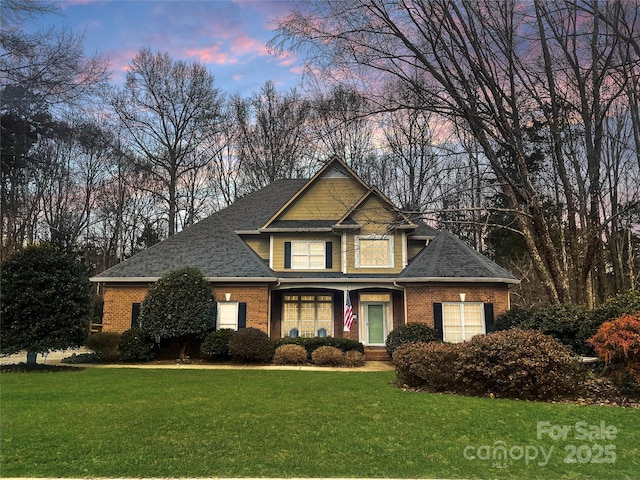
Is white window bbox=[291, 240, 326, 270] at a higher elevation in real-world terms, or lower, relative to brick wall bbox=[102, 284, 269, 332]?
higher

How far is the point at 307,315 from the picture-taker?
67.3ft

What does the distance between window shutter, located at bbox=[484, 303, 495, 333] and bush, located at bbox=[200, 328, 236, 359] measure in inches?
395

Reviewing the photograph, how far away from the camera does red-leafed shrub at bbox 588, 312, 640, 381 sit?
8.93 m

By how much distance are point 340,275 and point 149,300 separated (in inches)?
315

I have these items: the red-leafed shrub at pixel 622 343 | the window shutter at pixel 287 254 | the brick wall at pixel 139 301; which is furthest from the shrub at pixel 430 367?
the window shutter at pixel 287 254

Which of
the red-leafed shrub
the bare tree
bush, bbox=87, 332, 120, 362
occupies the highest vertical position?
the bare tree

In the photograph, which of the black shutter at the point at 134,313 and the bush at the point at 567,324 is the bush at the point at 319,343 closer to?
the black shutter at the point at 134,313

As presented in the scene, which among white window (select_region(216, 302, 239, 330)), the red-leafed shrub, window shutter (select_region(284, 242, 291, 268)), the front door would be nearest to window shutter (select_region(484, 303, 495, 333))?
the front door

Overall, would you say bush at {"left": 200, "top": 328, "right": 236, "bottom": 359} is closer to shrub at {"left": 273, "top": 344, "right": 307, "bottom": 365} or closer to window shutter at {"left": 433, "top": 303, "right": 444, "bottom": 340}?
shrub at {"left": 273, "top": 344, "right": 307, "bottom": 365}

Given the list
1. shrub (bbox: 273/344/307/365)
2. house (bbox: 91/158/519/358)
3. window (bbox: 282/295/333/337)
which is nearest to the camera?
shrub (bbox: 273/344/307/365)

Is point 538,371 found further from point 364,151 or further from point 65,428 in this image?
point 364,151

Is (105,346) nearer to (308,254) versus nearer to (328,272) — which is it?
(308,254)

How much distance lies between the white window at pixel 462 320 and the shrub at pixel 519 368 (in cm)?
877

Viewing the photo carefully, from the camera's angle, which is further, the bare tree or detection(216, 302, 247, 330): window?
the bare tree
